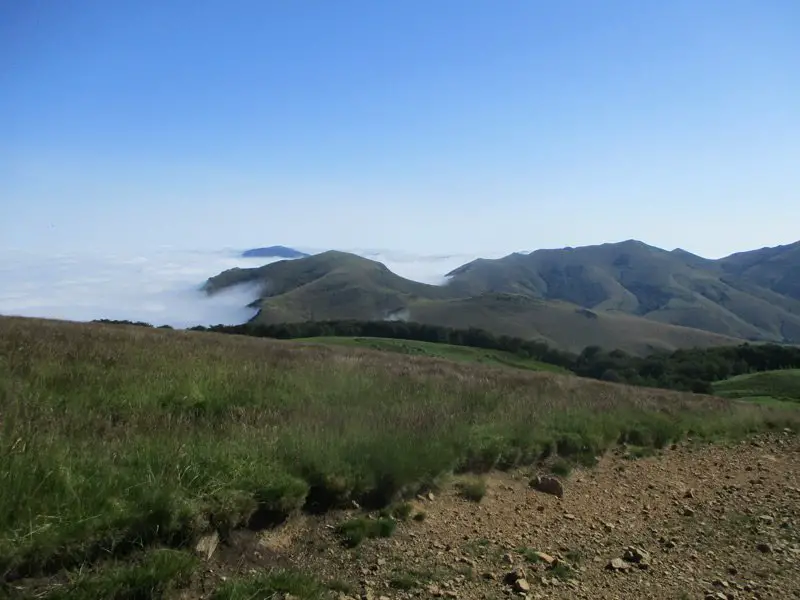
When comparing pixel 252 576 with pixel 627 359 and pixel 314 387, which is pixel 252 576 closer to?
pixel 314 387

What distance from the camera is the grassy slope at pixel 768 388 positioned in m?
23.2

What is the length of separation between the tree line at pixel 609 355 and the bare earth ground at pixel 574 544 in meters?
29.0

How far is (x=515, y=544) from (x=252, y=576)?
2.75 meters

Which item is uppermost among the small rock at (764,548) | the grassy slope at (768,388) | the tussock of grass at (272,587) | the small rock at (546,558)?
the tussock of grass at (272,587)

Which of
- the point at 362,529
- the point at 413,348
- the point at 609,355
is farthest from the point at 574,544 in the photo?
the point at 609,355

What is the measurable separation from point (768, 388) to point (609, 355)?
192 feet

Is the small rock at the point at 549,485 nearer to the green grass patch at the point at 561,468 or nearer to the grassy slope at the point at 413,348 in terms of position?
the green grass patch at the point at 561,468

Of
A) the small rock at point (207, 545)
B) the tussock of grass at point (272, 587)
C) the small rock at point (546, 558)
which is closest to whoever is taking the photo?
the tussock of grass at point (272, 587)

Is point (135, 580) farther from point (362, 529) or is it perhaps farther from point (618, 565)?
point (618, 565)

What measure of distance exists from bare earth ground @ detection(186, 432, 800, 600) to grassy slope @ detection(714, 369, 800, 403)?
54.8ft

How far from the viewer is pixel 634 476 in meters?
8.91

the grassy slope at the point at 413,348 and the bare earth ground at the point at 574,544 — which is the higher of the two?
the bare earth ground at the point at 574,544

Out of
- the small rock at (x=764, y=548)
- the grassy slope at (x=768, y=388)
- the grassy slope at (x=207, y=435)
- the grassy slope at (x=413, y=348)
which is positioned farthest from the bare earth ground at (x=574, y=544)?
the grassy slope at (x=413, y=348)

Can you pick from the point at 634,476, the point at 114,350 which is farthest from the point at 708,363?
the point at 114,350
